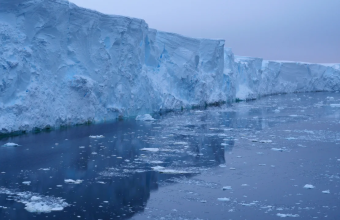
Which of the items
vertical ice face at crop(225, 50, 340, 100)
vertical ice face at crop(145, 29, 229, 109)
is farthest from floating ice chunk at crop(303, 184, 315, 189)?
vertical ice face at crop(225, 50, 340, 100)

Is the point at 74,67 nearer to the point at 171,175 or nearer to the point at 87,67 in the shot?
the point at 87,67

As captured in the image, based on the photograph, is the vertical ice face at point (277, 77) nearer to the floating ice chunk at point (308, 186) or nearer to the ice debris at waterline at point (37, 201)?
the floating ice chunk at point (308, 186)

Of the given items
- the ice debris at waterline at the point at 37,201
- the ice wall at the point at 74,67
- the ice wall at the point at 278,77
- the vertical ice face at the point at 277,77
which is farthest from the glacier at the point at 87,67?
the ice wall at the point at 278,77

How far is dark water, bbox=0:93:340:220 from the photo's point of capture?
4.04 metres

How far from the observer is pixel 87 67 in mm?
11320

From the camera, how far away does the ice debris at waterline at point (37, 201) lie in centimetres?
400

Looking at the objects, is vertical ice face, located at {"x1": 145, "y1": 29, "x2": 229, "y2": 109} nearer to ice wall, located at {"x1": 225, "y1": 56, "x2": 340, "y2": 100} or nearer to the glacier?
the glacier

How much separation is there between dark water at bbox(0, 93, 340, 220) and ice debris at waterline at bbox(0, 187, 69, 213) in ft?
0.04

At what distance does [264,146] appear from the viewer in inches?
311

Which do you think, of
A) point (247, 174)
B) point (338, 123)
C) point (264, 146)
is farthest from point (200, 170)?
point (338, 123)

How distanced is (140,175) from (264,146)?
335 centimetres

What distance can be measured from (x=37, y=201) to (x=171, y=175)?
1.89m

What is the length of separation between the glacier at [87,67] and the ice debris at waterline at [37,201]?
4228mm

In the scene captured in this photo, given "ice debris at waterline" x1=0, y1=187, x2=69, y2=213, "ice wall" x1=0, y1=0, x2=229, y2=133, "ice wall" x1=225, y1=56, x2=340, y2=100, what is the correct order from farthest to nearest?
"ice wall" x1=225, y1=56, x2=340, y2=100 → "ice wall" x1=0, y1=0, x2=229, y2=133 → "ice debris at waterline" x1=0, y1=187, x2=69, y2=213
